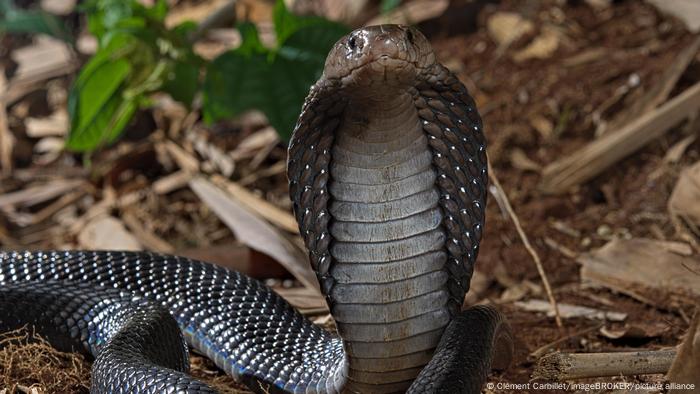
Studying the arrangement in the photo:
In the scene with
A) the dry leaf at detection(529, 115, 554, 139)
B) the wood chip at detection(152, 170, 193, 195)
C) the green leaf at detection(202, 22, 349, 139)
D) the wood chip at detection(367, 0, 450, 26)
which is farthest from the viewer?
the wood chip at detection(367, 0, 450, 26)

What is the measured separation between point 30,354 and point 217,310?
77 cm

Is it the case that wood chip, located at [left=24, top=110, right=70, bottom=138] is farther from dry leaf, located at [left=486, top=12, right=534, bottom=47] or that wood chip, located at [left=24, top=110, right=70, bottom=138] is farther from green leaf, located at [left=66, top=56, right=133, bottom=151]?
dry leaf, located at [left=486, top=12, right=534, bottom=47]

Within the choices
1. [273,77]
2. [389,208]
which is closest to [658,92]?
[273,77]

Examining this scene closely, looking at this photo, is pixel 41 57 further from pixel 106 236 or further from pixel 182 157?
pixel 106 236

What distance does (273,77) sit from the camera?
17.5ft

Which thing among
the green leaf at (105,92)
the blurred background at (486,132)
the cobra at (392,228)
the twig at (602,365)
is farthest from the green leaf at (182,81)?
the twig at (602,365)

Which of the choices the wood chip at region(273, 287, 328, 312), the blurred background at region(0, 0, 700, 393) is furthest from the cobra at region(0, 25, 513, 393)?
the wood chip at region(273, 287, 328, 312)

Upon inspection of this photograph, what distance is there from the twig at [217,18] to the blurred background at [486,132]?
0.9 inches

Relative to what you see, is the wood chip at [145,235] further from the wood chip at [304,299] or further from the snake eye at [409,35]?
the snake eye at [409,35]

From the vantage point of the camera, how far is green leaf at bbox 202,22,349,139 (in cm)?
529

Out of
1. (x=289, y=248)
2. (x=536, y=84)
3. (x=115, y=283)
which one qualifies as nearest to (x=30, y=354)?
(x=115, y=283)

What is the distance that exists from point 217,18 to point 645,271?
3647mm

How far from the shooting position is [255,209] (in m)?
5.61

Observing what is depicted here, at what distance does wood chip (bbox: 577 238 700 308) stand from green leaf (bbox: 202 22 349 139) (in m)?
1.78
